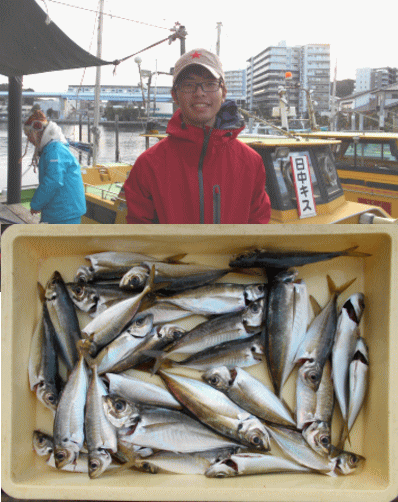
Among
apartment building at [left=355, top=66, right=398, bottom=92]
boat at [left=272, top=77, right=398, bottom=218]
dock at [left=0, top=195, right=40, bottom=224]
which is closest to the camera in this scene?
dock at [left=0, top=195, right=40, bottom=224]

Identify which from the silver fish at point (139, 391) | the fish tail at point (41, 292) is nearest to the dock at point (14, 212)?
the fish tail at point (41, 292)

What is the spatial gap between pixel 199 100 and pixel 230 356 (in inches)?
38.7

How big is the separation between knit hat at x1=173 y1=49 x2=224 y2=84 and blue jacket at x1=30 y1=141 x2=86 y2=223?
4.20 feet

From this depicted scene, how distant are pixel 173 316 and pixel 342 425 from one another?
55 cm

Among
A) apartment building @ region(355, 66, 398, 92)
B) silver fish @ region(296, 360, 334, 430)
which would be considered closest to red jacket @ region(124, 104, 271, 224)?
silver fish @ region(296, 360, 334, 430)

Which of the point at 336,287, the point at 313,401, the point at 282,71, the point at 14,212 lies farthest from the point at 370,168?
the point at 282,71

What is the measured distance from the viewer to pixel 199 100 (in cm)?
160

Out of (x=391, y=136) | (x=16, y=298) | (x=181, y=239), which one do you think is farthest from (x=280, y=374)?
(x=391, y=136)

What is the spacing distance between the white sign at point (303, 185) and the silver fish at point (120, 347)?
97.7 inches

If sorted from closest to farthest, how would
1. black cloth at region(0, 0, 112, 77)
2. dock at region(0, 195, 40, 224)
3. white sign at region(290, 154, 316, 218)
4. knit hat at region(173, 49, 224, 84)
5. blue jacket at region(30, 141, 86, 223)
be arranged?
knit hat at region(173, 49, 224, 84)
blue jacket at region(30, 141, 86, 223)
black cloth at region(0, 0, 112, 77)
white sign at region(290, 154, 316, 218)
dock at region(0, 195, 40, 224)

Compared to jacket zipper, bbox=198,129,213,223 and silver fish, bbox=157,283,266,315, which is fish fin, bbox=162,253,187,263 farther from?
jacket zipper, bbox=198,129,213,223

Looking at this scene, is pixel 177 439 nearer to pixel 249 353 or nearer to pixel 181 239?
pixel 249 353

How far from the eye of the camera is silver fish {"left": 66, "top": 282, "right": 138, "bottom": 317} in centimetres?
121

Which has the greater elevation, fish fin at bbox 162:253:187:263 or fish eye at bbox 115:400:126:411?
fish fin at bbox 162:253:187:263
